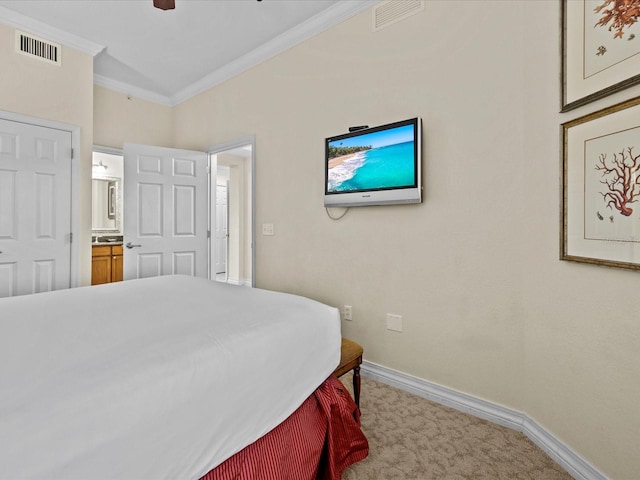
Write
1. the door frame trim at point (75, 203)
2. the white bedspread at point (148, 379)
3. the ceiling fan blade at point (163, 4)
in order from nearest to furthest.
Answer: the white bedspread at point (148, 379), the ceiling fan blade at point (163, 4), the door frame trim at point (75, 203)

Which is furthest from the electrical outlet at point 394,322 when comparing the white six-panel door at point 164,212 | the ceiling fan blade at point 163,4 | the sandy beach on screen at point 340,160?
the white six-panel door at point 164,212

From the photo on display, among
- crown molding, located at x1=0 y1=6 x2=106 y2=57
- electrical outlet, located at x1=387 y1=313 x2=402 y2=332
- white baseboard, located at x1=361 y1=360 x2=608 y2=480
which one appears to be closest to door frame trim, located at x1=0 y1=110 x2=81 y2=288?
crown molding, located at x1=0 y1=6 x2=106 y2=57

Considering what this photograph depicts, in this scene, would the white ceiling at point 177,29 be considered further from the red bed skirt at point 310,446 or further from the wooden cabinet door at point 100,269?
the red bed skirt at point 310,446

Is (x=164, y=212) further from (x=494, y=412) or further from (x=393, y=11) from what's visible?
(x=494, y=412)

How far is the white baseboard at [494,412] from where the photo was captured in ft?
4.87

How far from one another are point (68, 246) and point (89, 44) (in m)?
1.95

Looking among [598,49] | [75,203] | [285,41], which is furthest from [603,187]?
[75,203]

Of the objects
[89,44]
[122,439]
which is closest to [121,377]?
[122,439]

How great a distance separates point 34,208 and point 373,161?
3013mm

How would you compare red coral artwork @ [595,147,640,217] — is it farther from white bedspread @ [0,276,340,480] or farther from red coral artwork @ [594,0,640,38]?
white bedspread @ [0,276,340,480]

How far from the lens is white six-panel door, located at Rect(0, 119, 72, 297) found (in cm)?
284

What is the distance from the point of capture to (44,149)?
301 cm

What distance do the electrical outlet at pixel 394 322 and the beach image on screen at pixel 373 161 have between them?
0.93 meters

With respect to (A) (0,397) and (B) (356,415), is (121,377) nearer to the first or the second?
(A) (0,397)
